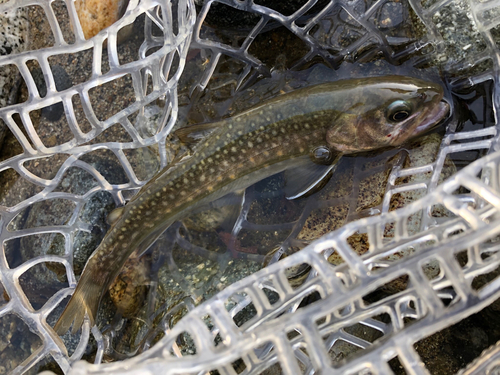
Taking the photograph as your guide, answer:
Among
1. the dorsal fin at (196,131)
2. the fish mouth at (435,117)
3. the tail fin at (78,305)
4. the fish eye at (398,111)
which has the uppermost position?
the dorsal fin at (196,131)

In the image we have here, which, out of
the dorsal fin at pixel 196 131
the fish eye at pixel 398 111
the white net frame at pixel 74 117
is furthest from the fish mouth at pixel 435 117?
the white net frame at pixel 74 117

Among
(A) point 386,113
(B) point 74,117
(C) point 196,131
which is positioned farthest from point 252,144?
(B) point 74,117

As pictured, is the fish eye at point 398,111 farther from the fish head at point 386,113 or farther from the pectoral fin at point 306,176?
the pectoral fin at point 306,176

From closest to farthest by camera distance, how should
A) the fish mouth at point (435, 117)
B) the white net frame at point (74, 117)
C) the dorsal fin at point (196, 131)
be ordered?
the white net frame at point (74, 117) < the fish mouth at point (435, 117) < the dorsal fin at point (196, 131)

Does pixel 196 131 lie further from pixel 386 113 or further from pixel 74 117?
pixel 386 113

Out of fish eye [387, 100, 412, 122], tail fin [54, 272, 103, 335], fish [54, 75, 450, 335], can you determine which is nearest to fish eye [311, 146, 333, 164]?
fish [54, 75, 450, 335]

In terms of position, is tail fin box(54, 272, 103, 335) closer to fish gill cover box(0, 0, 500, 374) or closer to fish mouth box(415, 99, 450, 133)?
fish gill cover box(0, 0, 500, 374)

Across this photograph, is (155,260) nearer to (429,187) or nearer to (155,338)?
(155,338)
